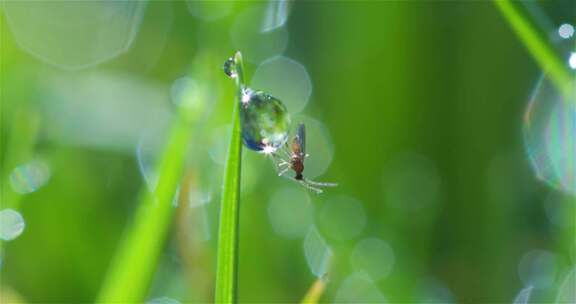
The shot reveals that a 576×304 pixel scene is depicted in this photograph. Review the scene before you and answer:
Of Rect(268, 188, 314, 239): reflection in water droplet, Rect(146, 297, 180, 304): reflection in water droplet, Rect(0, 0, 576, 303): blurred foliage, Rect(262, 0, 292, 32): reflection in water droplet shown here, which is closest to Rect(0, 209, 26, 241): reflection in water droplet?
Rect(0, 0, 576, 303): blurred foliage

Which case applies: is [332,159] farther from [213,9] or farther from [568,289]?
[568,289]

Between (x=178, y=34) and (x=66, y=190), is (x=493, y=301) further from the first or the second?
(x=178, y=34)

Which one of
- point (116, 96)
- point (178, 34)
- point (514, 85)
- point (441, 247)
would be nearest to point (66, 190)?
point (116, 96)

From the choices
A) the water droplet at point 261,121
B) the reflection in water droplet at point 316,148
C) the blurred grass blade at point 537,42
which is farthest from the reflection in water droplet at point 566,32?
the reflection in water droplet at point 316,148

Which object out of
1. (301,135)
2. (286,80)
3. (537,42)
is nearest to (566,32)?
(537,42)

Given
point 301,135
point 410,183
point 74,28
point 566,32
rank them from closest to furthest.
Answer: point 301,135, point 566,32, point 410,183, point 74,28

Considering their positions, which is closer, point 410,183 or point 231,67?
point 231,67

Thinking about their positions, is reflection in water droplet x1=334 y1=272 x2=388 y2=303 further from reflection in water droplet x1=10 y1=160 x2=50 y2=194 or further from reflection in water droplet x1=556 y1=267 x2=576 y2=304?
reflection in water droplet x1=10 y1=160 x2=50 y2=194
